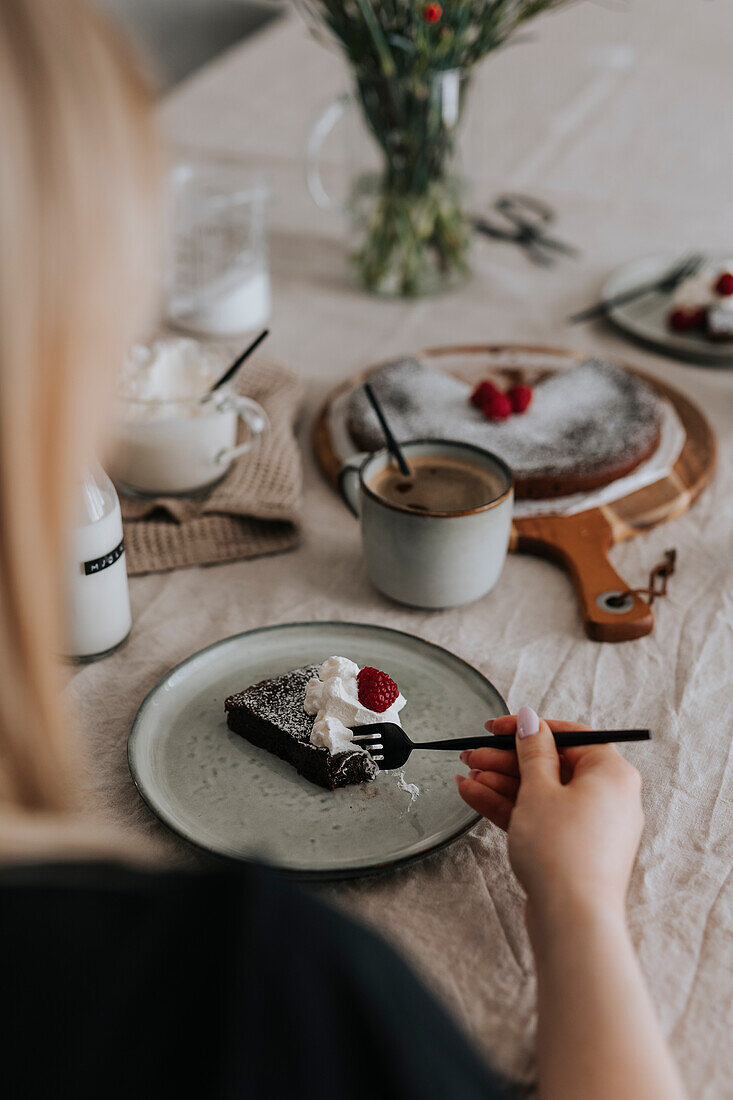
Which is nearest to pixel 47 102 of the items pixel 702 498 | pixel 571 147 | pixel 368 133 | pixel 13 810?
pixel 13 810

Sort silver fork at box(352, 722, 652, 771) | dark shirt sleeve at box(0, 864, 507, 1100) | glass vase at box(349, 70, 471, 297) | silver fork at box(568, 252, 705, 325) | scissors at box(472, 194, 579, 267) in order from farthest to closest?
scissors at box(472, 194, 579, 267)
silver fork at box(568, 252, 705, 325)
glass vase at box(349, 70, 471, 297)
silver fork at box(352, 722, 652, 771)
dark shirt sleeve at box(0, 864, 507, 1100)

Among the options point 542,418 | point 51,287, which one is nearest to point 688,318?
point 542,418

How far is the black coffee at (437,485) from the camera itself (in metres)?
1.02

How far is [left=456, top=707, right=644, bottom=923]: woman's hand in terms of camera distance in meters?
0.64

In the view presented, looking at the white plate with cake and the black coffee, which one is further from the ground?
the black coffee

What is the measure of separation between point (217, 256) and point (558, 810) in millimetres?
1150

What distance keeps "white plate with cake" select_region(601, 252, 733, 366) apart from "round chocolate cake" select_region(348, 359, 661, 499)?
182 mm

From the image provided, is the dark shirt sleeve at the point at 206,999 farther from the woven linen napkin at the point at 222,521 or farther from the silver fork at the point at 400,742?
the woven linen napkin at the point at 222,521

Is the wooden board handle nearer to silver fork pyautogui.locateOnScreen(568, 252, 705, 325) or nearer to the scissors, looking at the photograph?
silver fork pyautogui.locateOnScreen(568, 252, 705, 325)

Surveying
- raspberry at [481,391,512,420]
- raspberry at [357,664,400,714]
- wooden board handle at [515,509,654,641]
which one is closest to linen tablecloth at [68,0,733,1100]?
wooden board handle at [515,509,654,641]

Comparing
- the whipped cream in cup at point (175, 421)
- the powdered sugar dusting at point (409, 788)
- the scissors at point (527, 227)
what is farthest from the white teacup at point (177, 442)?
the scissors at point (527, 227)

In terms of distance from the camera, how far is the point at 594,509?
1.15 metres

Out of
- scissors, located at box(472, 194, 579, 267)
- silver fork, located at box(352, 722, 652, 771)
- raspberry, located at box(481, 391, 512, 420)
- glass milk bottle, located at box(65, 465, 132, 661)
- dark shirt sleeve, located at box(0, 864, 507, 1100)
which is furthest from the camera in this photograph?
scissors, located at box(472, 194, 579, 267)

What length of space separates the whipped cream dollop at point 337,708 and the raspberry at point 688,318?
92 cm
